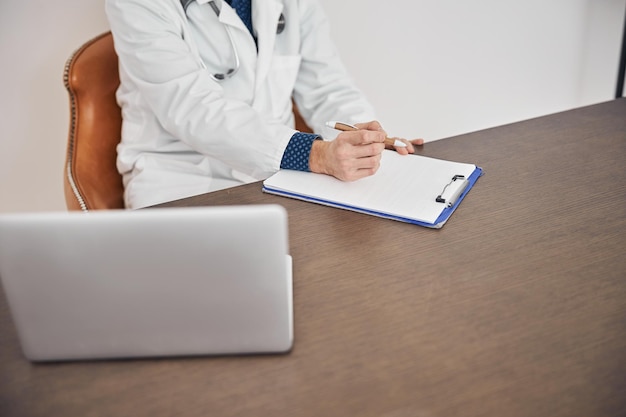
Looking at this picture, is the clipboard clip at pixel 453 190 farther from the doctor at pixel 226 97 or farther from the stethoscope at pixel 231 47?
the stethoscope at pixel 231 47

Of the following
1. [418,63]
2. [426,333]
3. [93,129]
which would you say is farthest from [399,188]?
[418,63]

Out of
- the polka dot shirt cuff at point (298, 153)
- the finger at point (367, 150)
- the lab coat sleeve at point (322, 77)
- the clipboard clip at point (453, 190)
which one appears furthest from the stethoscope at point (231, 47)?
the clipboard clip at point (453, 190)

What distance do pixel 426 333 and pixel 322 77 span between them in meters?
1.12

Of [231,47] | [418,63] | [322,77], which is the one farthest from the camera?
[418,63]

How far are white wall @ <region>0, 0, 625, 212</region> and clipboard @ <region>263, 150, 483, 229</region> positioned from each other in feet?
3.64

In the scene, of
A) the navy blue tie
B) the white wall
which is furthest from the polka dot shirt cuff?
the white wall

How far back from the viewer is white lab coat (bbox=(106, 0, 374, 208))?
1.47 meters

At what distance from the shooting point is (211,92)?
150 centimetres

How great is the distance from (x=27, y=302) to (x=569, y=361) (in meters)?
0.66

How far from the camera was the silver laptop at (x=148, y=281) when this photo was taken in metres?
0.72

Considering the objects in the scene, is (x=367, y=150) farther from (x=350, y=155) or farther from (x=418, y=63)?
(x=418, y=63)

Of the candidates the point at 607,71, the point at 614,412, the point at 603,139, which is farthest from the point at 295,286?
the point at 607,71

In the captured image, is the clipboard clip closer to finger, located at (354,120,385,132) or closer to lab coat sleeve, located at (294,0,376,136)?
finger, located at (354,120,385,132)

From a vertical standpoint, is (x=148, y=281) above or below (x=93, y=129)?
above
